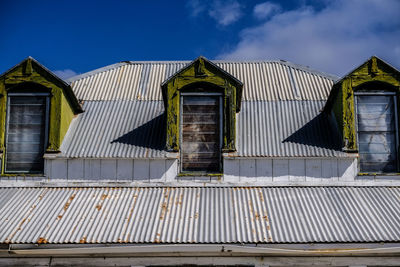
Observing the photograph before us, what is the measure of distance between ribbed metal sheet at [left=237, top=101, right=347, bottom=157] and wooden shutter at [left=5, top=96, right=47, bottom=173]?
4696mm

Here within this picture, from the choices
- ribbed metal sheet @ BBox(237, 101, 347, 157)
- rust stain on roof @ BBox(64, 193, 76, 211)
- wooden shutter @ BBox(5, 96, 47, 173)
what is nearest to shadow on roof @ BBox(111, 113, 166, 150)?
rust stain on roof @ BBox(64, 193, 76, 211)

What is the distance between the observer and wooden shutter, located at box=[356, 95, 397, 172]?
991 centimetres

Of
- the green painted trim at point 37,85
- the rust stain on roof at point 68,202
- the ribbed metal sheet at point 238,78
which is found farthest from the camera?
the ribbed metal sheet at point 238,78

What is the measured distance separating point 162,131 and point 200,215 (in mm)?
2755

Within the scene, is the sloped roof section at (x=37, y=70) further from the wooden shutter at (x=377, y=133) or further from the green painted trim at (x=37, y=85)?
the wooden shutter at (x=377, y=133)

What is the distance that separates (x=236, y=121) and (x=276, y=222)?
3241 millimetres

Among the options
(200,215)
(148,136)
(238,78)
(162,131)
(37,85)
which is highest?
(238,78)

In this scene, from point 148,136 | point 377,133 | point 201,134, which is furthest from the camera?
point 148,136

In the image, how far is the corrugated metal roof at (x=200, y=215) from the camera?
26.6 feet

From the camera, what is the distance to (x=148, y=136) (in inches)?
412

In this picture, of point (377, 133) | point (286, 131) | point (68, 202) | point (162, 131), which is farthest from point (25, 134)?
point (377, 133)

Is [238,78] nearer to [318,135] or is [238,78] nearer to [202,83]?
[202,83]

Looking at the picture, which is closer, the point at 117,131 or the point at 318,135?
the point at 318,135

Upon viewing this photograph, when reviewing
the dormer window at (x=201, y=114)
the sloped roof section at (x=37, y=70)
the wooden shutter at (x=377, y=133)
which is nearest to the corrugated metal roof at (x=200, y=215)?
the wooden shutter at (x=377, y=133)
